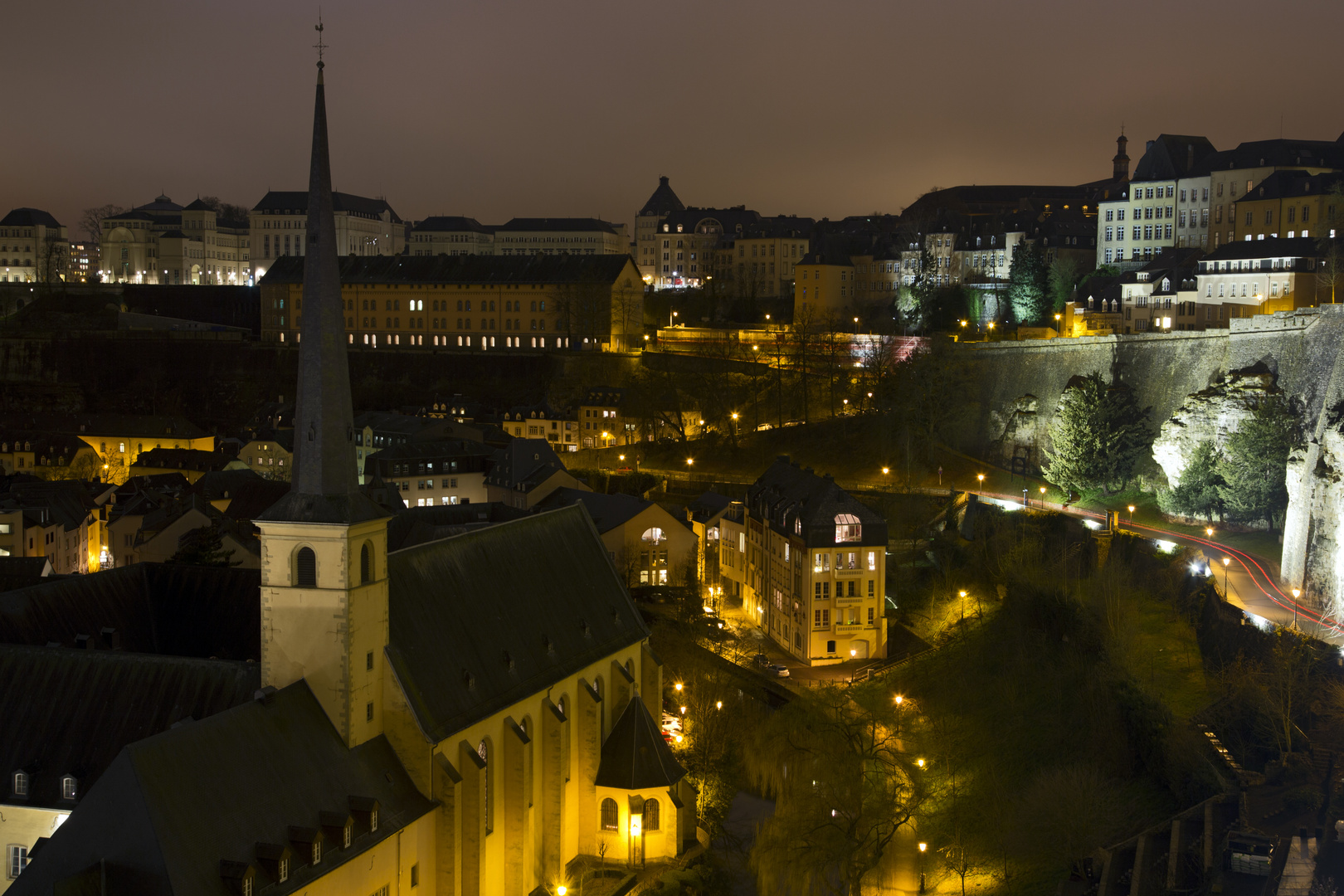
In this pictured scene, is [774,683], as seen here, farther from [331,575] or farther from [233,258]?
[233,258]

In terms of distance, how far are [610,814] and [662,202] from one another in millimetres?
129222

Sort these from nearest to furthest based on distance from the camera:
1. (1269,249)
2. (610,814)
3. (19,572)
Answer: (610,814), (19,572), (1269,249)

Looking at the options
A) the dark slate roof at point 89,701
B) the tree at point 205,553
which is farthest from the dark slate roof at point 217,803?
the tree at point 205,553

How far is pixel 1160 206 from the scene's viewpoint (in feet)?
292

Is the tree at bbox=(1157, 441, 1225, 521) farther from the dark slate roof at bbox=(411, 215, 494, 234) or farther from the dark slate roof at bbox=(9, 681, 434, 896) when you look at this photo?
the dark slate roof at bbox=(411, 215, 494, 234)

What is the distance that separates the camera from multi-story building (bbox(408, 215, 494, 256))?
16438cm

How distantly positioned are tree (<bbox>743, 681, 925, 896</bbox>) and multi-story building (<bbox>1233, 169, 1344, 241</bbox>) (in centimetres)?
5236

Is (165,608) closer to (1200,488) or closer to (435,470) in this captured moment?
(435,470)

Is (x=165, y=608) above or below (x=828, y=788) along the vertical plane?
above

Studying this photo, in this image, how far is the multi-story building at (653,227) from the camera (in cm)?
14950

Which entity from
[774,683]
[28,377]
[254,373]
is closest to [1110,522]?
[774,683]

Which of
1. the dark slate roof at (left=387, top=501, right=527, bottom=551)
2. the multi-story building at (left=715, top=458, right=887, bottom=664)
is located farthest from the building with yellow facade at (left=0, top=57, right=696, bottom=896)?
the multi-story building at (left=715, top=458, right=887, bottom=664)

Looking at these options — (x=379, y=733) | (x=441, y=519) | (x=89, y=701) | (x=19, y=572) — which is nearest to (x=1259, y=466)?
(x=441, y=519)

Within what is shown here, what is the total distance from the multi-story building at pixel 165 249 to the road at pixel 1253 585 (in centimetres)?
13548
